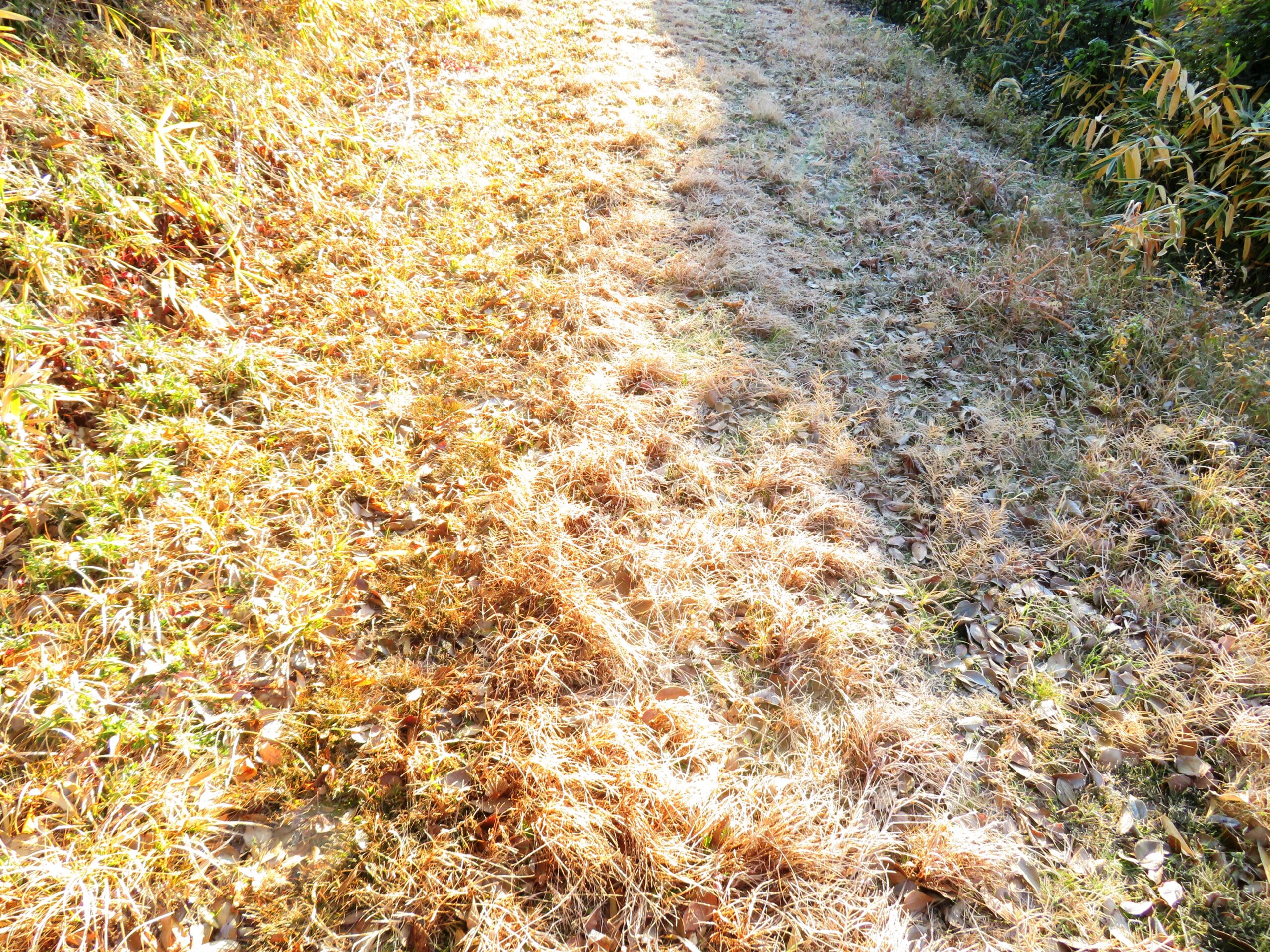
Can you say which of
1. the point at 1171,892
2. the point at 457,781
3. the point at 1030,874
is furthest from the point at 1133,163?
the point at 457,781

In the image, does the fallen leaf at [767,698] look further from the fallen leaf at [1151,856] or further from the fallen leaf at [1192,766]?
the fallen leaf at [1192,766]

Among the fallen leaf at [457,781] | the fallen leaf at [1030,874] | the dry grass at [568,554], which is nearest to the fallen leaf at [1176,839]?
the dry grass at [568,554]

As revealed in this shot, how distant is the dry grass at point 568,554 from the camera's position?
1504 millimetres

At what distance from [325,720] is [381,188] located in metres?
3.17

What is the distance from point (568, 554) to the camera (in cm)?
218

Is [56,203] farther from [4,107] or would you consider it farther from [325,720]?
[325,720]

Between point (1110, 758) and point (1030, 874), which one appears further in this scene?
point (1110, 758)

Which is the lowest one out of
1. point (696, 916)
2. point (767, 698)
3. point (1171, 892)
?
point (696, 916)

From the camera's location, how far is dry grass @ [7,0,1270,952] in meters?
1.50

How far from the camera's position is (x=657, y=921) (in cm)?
145

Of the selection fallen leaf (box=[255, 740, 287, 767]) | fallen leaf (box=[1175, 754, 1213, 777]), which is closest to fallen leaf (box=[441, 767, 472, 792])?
fallen leaf (box=[255, 740, 287, 767])

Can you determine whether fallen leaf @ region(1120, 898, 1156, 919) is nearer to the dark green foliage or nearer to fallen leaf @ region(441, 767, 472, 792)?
fallen leaf @ region(441, 767, 472, 792)

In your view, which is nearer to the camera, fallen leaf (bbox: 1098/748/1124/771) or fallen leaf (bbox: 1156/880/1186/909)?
fallen leaf (bbox: 1156/880/1186/909)

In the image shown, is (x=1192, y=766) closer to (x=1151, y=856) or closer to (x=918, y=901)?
(x=1151, y=856)
